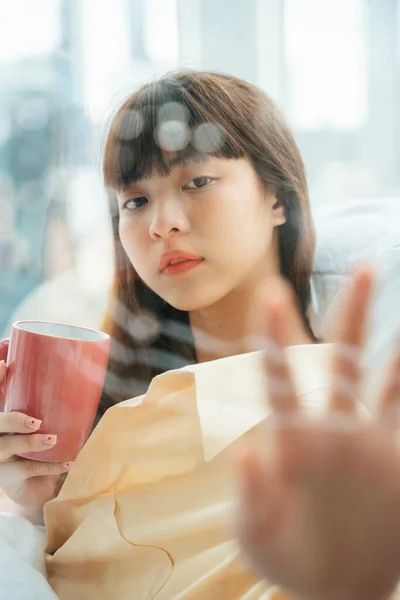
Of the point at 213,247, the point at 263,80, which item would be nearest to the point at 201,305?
the point at 213,247

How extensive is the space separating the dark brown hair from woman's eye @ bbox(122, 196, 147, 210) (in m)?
0.01

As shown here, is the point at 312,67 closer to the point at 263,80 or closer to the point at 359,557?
the point at 263,80

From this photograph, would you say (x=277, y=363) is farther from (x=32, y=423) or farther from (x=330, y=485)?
(x=32, y=423)

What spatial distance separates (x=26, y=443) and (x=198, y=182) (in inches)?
7.6

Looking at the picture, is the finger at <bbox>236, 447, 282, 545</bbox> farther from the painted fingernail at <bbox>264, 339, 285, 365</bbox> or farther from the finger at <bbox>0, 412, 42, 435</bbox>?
the finger at <bbox>0, 412, 42, 435</bbox>

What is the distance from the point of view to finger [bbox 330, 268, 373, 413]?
217 millimetres

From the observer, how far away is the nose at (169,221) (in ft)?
1.27

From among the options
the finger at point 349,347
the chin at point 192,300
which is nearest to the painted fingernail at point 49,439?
the chin at point 192,300

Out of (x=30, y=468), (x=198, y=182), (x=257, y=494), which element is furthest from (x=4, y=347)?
(x=257, y=494)

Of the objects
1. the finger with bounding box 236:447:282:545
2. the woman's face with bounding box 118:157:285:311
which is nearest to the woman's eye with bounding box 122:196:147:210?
the woman's face with bounding box 118:157:285:311

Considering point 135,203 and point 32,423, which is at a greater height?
point 135,203

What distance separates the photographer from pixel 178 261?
41cm

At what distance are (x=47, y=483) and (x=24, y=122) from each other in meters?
0.28

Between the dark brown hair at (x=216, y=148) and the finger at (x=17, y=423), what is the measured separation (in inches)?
2.8
